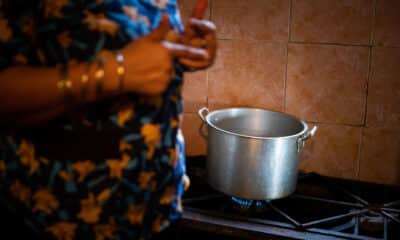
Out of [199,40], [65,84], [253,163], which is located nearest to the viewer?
[65,84]

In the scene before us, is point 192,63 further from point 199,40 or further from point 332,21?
point 332,21

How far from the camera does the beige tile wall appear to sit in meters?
1.28

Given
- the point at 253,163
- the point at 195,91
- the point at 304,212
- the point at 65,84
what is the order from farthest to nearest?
the point at 195,91 < the point at 304,212 < the point at 253,163 < the point at 65,84

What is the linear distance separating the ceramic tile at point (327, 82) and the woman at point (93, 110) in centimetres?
74

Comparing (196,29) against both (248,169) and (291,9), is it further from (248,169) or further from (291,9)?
(291,9)

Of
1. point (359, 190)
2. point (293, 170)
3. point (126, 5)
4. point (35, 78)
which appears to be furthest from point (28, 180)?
point (359, 190)

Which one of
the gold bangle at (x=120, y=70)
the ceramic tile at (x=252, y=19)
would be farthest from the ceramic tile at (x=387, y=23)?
the gold bangle at (x=120, y=70)

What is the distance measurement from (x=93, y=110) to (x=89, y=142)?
0.04 m

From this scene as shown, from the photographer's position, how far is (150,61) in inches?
21.6

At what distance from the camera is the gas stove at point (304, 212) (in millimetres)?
1066

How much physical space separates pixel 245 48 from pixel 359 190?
0.54 metres

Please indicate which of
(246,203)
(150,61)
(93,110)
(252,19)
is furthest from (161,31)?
(252,19)

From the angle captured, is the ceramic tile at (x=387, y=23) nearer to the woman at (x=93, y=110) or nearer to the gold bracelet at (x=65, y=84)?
the woman at (x=93, y=110)

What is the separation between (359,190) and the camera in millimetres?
1320
